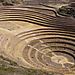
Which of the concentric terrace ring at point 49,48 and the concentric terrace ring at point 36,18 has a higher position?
the concentric terrace ring at point 36,18

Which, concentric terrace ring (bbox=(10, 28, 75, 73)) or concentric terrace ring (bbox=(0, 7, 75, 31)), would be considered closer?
concentric terrace ring (bbox=(10, 28, 75, 73))

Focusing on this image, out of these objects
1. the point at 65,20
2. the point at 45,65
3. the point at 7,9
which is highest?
the point at 7,9

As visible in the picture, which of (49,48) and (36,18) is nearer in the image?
(49,48)

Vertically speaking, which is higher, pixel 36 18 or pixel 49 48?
pixel 36 18

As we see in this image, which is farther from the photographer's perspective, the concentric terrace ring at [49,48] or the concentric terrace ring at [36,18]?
the concentric terrace ring at [36,18]

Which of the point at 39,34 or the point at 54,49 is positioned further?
the point at 39,34

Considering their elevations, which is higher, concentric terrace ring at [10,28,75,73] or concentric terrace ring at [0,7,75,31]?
concentric terrace ring at [0,7,75,31]

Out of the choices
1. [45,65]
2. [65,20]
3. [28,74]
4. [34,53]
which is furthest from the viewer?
[65,20]

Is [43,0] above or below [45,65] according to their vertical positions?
above

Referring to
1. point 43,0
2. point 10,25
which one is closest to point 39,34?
point 10,25

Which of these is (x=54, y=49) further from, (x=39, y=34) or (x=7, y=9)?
(x=7, y=9)

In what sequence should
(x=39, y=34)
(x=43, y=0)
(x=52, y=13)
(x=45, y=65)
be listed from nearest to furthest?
(x=45, y=65) < (x=39, y=34) < (x=52, y=13) < (x=43, y=0)
